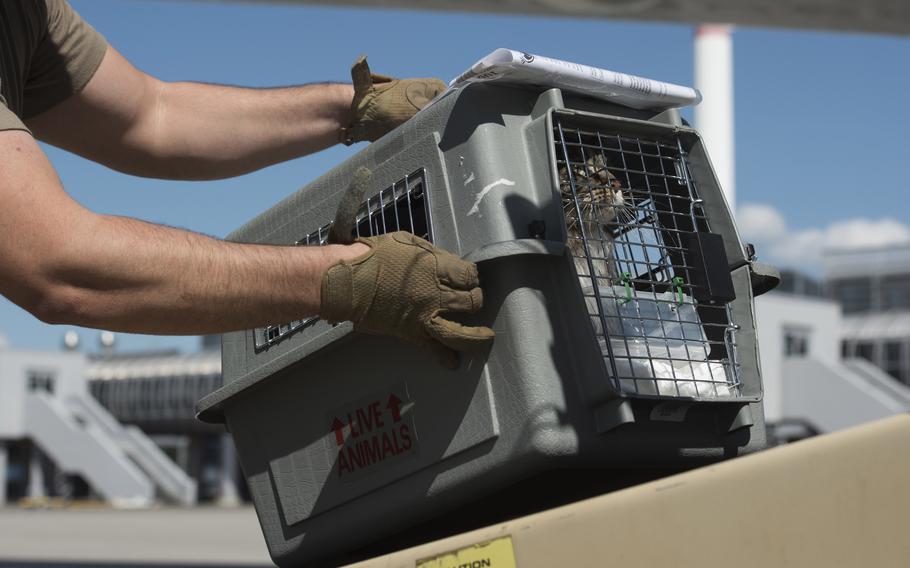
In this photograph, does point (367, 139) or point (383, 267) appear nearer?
point (383, 267)

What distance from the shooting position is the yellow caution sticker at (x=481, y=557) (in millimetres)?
1298

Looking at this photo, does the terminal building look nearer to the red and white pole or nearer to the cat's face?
the red and white pole

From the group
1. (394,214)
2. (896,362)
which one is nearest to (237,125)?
(394,214)

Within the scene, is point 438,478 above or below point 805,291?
below

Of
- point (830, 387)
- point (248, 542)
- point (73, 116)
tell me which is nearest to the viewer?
point (73, 116)

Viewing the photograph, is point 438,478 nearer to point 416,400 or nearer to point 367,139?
point 416,400


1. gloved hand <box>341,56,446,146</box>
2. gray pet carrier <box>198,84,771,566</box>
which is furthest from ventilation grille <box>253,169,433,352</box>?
gloved hand <box>341,56,446,146</box>

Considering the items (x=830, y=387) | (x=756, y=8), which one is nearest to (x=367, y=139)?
(x=756, y=8)

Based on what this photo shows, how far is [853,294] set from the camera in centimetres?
3772

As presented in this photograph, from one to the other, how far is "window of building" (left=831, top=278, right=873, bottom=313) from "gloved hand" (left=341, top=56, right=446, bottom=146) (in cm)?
3786

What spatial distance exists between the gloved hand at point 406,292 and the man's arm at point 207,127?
2.22ft

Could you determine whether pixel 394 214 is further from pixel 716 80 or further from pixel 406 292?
pixel 716 80

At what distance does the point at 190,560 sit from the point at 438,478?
28.0 feet

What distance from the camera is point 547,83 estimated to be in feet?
5.03
